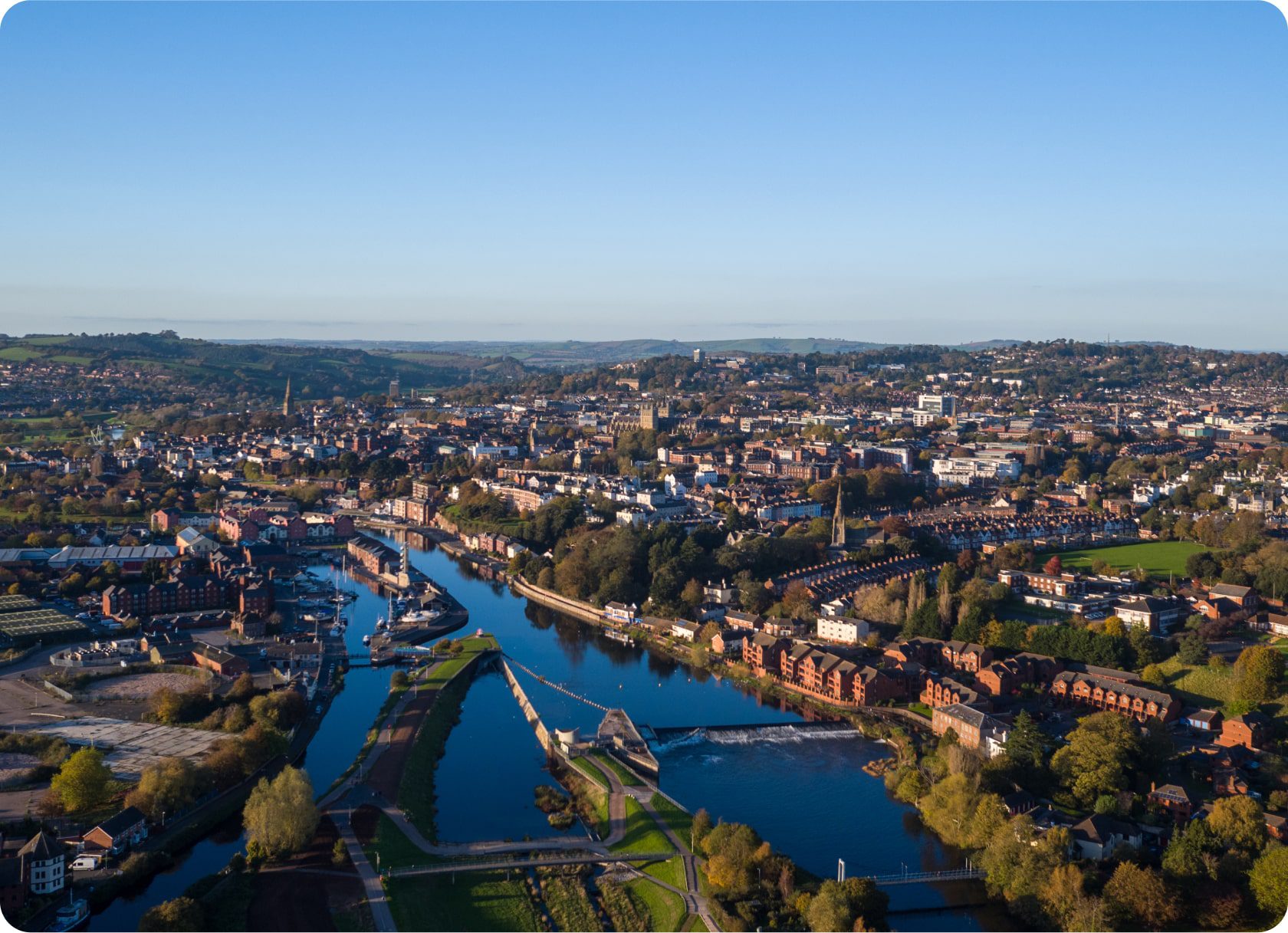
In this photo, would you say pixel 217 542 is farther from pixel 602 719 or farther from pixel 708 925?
pixel 708 925

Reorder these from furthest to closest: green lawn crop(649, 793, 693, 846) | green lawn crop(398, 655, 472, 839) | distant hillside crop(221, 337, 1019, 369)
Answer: distant hillside crop(221, 337, 1019, 369)
green lawn crop(398, 655, 472, 839)
green lawn crop(649, 793, 693, 846)

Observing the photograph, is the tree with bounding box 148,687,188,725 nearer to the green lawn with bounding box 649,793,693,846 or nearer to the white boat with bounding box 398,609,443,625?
the white boat with bounding box 398,609,443,625

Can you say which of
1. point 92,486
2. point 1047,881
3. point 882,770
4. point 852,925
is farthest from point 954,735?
point 92,486

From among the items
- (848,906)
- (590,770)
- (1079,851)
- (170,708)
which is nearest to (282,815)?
(590,770)

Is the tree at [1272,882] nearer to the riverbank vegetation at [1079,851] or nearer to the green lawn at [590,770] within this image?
the riverbank vegetation at [1079,851]

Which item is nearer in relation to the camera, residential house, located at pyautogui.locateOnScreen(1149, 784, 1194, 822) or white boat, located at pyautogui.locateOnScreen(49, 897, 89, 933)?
white boat, located at pyautogui.locateOnScreen(49, 897, 89, 933)

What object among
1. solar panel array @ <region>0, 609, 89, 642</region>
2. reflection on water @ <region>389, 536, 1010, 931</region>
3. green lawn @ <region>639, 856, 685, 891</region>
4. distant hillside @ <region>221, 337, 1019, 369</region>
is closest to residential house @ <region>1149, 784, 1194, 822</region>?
reflection on water @ <region>389, 536, 1010, 931</region>
